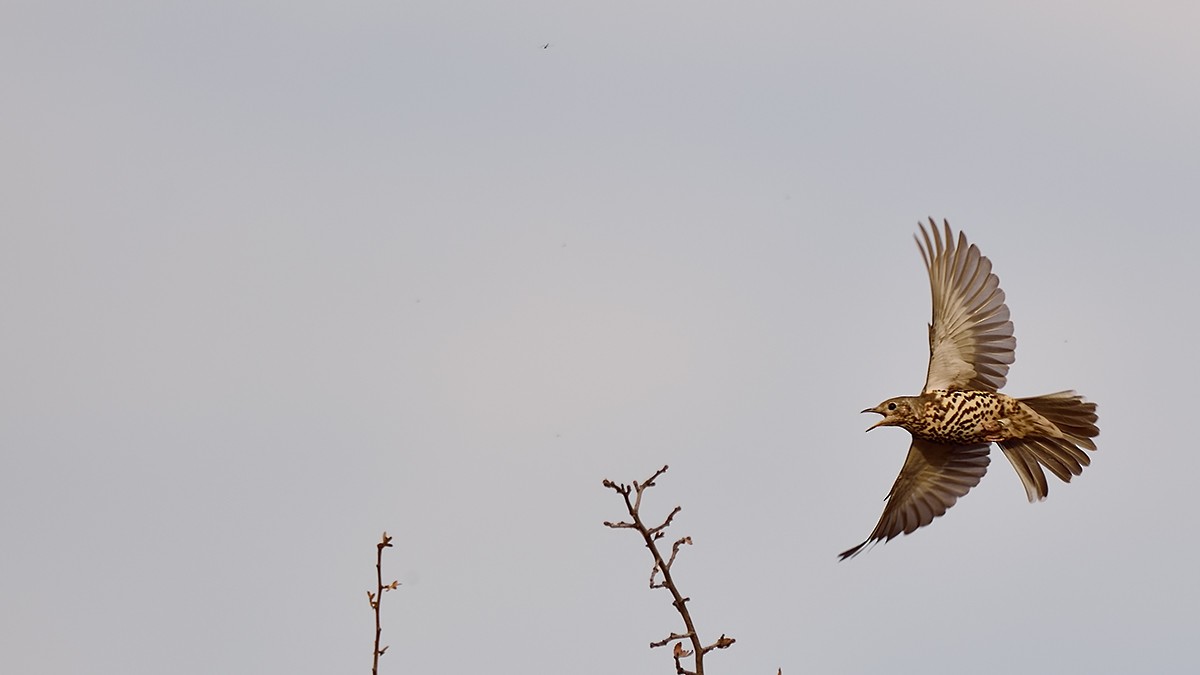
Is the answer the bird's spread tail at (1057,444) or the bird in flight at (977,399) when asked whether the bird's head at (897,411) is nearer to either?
the bird in flight at (977,399)

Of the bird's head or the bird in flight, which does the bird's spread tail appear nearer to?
the bird in flight

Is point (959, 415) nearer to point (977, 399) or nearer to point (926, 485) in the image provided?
point (977, 399)

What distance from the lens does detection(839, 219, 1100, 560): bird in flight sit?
1085 cm

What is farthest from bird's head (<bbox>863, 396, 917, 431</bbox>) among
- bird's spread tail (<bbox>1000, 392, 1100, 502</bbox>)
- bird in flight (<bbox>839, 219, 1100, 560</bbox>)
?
bird's spread tail (<bbox>1000, 392, 1100, 502</bbox>)

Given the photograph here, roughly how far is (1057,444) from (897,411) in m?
1.16

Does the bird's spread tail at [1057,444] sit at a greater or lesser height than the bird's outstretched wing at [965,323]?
lesser

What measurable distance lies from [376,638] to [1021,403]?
753cm

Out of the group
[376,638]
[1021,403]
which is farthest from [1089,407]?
[376,638]

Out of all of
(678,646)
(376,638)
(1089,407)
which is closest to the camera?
(376,638)

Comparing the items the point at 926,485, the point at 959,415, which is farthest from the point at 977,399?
the point at 926,485

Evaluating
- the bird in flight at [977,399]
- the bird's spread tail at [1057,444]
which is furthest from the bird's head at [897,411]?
the bird's spread tail at [1057,444]

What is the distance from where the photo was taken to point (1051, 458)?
11008mm

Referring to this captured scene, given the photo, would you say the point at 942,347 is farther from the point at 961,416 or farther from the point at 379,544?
the point at 379,544

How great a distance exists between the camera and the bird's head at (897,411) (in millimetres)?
11117
